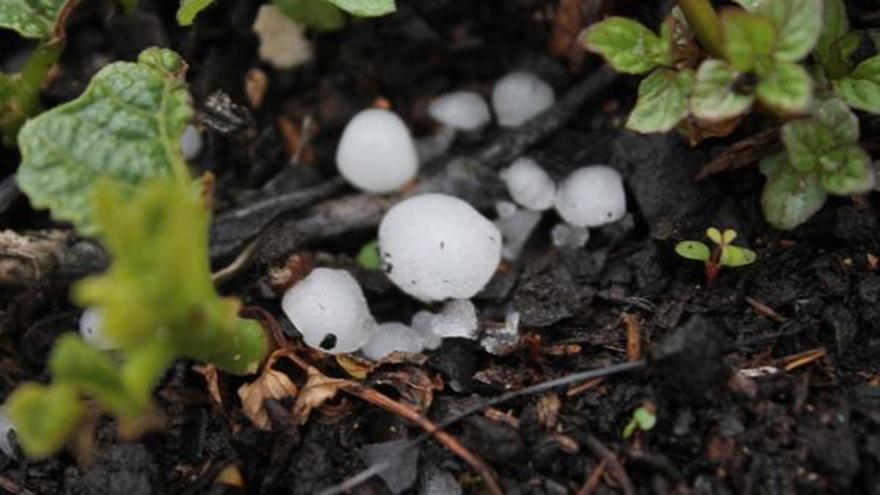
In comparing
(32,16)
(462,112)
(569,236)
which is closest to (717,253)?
(569,236)

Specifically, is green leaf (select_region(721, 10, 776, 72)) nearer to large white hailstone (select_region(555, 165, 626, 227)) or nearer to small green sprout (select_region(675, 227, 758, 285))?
small green sprout (select_region(675, 227, 758, 285))

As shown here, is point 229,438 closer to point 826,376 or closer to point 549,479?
point 549,479

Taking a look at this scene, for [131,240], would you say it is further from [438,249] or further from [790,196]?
[790,196]

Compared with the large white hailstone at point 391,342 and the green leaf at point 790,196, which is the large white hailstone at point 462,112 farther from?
the green leaf at point 790,196

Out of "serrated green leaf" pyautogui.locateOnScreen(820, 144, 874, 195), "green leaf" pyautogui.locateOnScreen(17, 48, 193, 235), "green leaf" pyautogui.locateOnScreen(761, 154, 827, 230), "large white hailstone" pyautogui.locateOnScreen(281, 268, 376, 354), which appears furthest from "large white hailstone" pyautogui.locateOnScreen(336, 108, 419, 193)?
"serrated green leaf" pyautogui.locateOnScreen(820, 144, 874, 195)

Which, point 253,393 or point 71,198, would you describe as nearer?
point 71,198

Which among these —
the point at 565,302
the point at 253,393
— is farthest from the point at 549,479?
the point at 253,393

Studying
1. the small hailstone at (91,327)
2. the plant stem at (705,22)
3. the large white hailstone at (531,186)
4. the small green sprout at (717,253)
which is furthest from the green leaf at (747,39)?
the small hailstone at (91,327)
